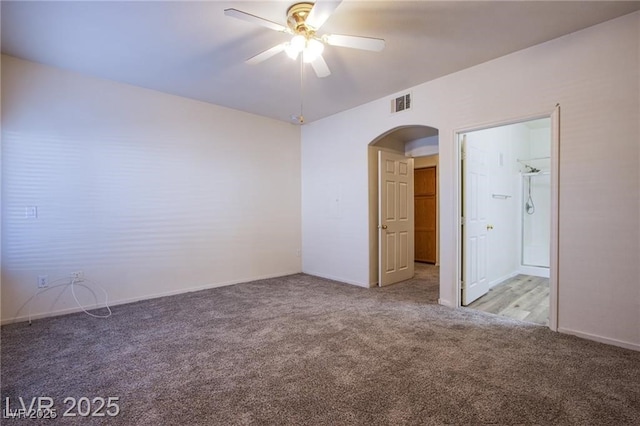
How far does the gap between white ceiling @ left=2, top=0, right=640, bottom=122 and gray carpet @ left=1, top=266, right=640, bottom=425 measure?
9.00 ft

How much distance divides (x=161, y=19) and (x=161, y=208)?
2.40 m

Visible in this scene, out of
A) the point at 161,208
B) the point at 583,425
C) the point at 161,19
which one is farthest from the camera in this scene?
the point at 161,208

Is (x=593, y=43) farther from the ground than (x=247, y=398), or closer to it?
farther from the ground

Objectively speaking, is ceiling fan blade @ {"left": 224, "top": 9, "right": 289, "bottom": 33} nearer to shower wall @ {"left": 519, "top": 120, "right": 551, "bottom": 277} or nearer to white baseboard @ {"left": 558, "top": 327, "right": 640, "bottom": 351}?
white baseboard @ {"left": 558, "top": 327, "right": 640, "bottom": 351}

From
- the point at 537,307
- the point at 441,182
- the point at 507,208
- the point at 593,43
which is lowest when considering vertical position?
the point at 537,307

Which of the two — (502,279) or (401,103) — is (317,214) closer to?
(401,103)

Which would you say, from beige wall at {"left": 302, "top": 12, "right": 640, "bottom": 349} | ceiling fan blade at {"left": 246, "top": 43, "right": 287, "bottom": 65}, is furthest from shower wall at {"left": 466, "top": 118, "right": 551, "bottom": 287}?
ceiling fan blade at {"left": 246, "top": 43, "right": 287, "bottom": 65}

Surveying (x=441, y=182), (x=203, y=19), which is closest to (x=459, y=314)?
(x=441, y=182)

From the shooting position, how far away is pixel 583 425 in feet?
5.21

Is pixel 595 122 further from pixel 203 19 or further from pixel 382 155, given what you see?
pixel 203 19

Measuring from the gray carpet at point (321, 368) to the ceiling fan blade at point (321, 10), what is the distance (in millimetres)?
2444

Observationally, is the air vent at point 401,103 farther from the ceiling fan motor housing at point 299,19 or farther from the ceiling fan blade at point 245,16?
the ceiling fan blade at point 245,16

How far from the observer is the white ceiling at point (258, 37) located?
2.30 meters

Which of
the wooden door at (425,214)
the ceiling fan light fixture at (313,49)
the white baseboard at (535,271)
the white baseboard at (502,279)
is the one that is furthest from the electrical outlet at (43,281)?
the white baseboard at (535,271)
